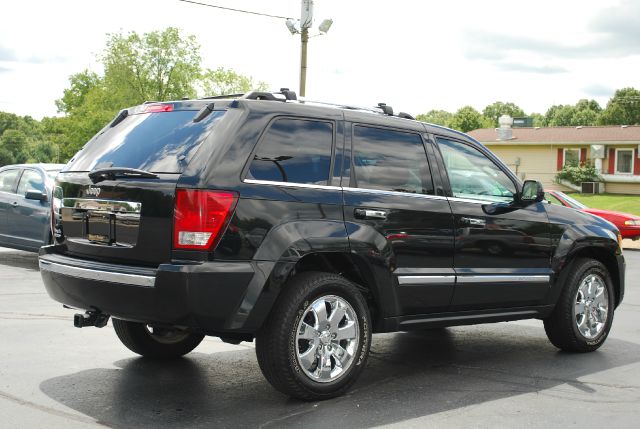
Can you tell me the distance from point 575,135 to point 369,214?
47992mm

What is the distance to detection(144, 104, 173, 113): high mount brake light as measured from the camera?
5645 mm

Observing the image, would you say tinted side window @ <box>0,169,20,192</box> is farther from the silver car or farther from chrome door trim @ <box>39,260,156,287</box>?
chrome door trim @ <box>39,260,156,287</box>

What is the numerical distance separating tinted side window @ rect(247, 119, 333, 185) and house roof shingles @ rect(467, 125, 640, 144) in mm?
45080

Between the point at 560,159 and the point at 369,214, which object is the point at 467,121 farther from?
the point at 369,214

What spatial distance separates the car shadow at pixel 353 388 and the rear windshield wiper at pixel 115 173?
1389mm

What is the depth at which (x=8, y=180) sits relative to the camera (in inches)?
546

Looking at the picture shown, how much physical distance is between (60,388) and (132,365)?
0.81m

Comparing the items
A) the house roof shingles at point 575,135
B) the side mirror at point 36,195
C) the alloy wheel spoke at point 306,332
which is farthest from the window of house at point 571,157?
the alloy wheel spoke at point 306,332

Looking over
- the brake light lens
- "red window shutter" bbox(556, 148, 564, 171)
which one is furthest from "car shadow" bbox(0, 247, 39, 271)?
"red window shutter" bbox(556, 148, 564, 171)

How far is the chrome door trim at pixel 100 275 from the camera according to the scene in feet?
16.2

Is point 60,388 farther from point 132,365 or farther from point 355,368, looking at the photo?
point 355,368

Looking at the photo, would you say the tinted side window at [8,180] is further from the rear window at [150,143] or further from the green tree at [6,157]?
the green tree at [6,157]

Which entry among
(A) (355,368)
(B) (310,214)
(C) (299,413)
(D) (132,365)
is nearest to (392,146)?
(B) (310,214)

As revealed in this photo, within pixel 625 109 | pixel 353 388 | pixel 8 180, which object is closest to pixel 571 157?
pixel 8 180
